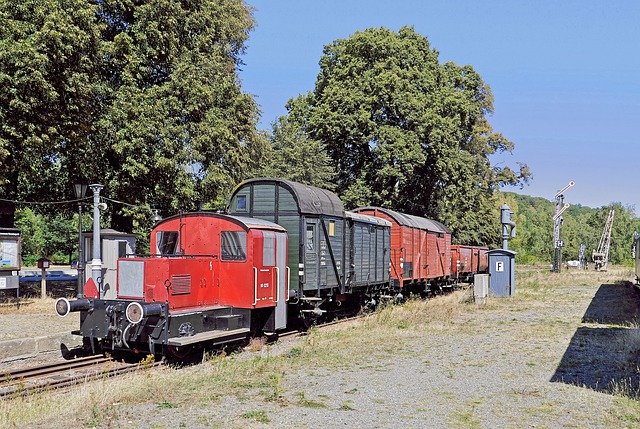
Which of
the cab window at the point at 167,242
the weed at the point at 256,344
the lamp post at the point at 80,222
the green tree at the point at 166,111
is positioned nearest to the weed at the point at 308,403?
the weed at the point at 256,344

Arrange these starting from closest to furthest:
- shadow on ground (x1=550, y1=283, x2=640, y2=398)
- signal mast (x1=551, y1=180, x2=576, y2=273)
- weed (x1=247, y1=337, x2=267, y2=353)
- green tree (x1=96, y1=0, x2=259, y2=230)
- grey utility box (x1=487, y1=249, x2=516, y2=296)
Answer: shadow on ground (x1=550, y1=283, x2=640, y2=398)
weed (x1=247, y1=337, x2=267, y2=353)
green tree (x1=96, y1=0, x2=259, y2=230)
grey utility box (x1=487, y1=249, x2=516, y2=296)
signal mast (x1=551, y1=180, x2=576, y2=273)

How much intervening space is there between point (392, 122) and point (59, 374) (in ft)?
104

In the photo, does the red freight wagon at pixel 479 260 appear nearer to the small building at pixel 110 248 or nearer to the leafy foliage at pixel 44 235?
the small building at pixel 110 248

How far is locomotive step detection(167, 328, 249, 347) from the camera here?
41.0 ft

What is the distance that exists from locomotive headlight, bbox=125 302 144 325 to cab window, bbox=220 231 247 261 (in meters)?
2.78

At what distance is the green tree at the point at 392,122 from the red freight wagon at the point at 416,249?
23.8 feet

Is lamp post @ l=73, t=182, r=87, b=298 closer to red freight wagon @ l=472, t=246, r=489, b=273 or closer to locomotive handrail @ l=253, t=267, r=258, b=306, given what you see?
locomotive handrail @ l=253, t=267, r=258, b=306

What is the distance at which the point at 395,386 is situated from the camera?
10867 millimetres

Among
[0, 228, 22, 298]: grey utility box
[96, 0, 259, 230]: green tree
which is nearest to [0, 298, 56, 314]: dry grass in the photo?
[0, 228, 22, 298]: grey utility box

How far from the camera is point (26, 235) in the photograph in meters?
71.2

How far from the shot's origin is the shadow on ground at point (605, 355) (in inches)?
451

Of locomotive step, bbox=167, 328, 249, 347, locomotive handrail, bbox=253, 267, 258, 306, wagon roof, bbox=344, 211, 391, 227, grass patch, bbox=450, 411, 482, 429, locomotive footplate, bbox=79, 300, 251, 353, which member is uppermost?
wagon roof, bbox=344, 211, 391, 227

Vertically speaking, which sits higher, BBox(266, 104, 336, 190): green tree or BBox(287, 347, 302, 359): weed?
BBox(266, 104, 336, 190): green tree

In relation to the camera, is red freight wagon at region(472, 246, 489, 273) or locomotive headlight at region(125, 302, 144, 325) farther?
red freight wagon at region(472, 246, 489, 273)
